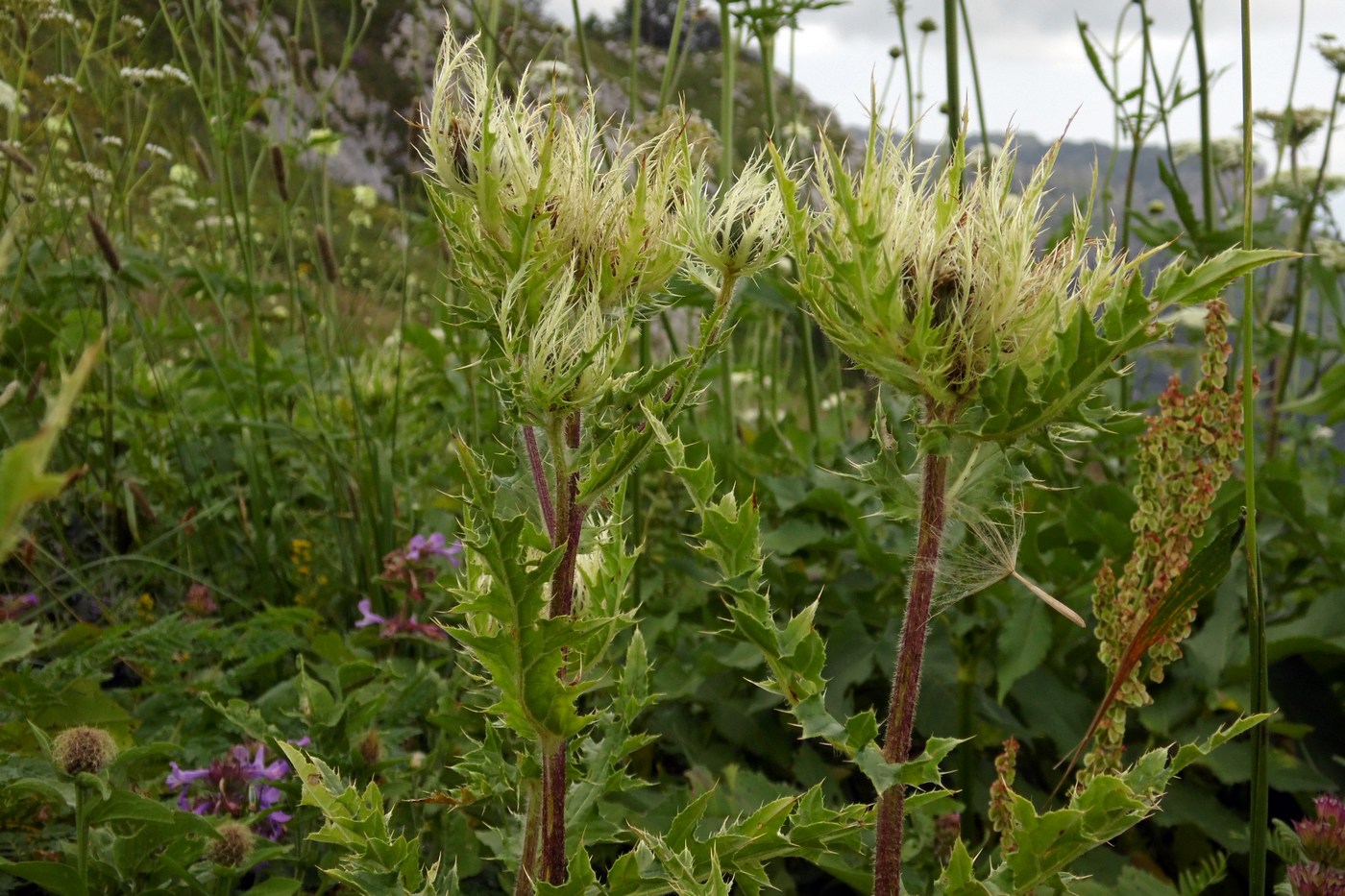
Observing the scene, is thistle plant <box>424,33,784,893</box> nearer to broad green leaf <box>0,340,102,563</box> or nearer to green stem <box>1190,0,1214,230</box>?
broad green leaf <box>0,340,102,563</box>

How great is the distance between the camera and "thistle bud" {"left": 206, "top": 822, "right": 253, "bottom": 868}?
145 centimetres

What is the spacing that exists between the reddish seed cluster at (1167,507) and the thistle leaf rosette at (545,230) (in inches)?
31.4

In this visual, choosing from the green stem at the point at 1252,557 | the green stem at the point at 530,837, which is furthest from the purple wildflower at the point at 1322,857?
the green stem at the point at 530,837

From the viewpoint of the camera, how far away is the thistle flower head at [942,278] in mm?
941

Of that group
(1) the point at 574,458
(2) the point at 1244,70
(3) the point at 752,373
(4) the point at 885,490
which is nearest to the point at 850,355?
(4) the point at 885,490

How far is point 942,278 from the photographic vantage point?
0.97 meters

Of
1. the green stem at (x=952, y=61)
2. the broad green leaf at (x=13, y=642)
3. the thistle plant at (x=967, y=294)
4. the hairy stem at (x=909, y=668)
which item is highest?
the green stem at (x=952, y=61)

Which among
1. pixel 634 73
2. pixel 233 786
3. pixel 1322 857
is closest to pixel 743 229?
pixel 1322 857

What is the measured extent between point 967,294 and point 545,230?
43 centimetres

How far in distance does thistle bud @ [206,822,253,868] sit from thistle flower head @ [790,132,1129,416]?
43.6 inches

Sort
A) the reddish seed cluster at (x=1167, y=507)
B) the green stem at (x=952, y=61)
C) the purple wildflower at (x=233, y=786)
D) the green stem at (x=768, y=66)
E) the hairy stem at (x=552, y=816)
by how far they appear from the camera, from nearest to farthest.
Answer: the hairy stem at (x=552, y=816) → the reddish seed cluster at (x=1167, y=507) → the purple wildflower at (x=233, y=786) → the green stem at (x=952, y=61) → the green stem at (x=768, y=66)

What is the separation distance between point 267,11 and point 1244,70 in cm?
216

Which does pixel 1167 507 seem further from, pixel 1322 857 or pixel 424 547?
pixel 424 547

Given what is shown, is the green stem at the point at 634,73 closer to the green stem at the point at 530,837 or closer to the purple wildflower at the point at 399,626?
the purple wildflower at the point at 399,626
